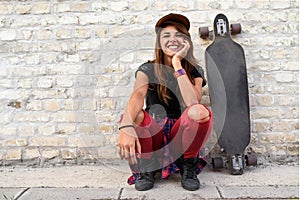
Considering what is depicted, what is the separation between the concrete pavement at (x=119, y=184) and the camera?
2480mm

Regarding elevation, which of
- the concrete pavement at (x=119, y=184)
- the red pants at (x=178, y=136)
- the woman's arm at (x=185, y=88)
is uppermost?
the woman's arm at (x=185, y=88)

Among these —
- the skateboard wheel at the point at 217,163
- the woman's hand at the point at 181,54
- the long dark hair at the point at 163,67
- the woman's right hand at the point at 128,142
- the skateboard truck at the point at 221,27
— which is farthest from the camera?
the skateboard truck at the point at 221,27

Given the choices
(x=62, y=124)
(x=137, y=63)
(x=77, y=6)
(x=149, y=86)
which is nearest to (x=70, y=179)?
(x=62, y=124)

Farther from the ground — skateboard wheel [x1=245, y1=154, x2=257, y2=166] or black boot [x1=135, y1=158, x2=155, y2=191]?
black boot [x1=135, y1=158, x2=155, y2=191]

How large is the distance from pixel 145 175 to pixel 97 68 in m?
1.18

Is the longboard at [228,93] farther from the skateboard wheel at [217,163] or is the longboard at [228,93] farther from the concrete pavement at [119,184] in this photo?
the concrete pavement at [119,184]

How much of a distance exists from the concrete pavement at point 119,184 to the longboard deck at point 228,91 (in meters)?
0.27

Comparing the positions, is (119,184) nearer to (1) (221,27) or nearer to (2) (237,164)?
(2) (237,164)

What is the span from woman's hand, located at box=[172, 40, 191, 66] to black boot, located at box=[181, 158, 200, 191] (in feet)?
2.18

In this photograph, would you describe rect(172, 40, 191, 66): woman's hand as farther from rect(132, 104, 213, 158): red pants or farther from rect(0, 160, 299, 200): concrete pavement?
rect(0, 160, 299, 200): concrete pavement

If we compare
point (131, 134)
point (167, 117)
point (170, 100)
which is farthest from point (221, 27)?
point (131, 134)

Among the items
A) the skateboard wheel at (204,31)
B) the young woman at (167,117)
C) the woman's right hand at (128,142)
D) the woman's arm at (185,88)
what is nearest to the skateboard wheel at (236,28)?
the skateboard wheel at (204,31)

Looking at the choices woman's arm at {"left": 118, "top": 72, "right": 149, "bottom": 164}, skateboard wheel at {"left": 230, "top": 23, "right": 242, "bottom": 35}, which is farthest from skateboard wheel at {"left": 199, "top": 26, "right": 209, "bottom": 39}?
woman's arm at {"left": 118, "top": 72, "right": 149, "bottom": 164}

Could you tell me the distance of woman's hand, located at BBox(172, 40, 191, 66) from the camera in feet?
8.88
